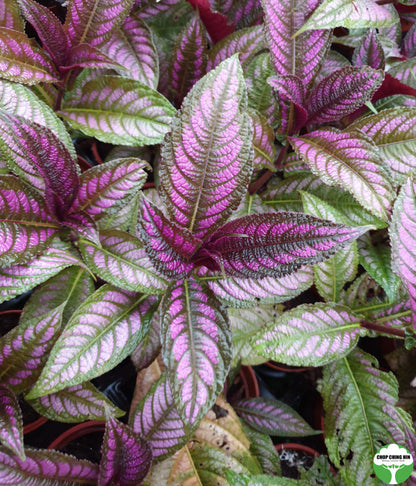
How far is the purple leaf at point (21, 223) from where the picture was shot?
0.70 metres

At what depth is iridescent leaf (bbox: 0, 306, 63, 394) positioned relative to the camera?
0.78 m

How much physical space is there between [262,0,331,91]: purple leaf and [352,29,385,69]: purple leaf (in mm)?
245

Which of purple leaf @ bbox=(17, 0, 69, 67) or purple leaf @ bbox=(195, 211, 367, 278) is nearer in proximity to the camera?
purple leaf @ bbox=(195, 211, 367, 278)

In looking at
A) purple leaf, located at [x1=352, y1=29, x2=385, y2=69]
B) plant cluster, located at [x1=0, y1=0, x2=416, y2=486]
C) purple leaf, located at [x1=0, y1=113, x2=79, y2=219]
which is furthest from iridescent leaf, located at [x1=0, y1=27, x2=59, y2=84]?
purple leaf, located at [x1=352, y1=29, x2=385, y2=69]

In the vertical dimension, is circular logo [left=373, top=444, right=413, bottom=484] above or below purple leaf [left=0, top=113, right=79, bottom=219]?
below

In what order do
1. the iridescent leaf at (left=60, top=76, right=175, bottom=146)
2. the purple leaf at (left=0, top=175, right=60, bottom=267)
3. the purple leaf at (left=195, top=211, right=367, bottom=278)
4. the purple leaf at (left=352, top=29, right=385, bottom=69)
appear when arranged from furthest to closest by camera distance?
the purple leaf at (left=352, top=29, right=385, bottom=69) → the iridescent leaf at (left=60, top=76, right=175, bottom=146) → the purple leaf at (left=0, top=175, right=60, bottom=267) → the purple leaf at (left=195, top=211, right=367, bottom=278)

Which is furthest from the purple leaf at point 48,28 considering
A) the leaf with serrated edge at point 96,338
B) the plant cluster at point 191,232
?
the leaf with serrated edge at point 96,338

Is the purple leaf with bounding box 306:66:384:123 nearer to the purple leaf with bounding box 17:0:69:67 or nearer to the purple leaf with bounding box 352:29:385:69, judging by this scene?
the purple leaf with bounding box 352:29:385:69

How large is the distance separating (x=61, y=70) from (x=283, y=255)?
25.4 inches

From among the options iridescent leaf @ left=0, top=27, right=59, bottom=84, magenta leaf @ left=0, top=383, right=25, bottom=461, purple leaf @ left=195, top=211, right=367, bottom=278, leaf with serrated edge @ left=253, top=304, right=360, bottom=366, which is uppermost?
iridescent leaf @ left=0, top=27, right=59, bottom=84

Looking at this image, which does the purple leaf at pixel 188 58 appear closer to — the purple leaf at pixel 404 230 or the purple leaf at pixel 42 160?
the purple leaf at pixel 42 160

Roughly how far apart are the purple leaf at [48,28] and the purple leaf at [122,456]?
0.73m

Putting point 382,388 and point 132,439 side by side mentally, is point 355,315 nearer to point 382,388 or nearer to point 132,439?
point 382,388

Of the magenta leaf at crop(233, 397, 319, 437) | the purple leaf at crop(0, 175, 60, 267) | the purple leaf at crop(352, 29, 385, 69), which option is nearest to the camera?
the purple leaf at crop(0, 175, 60, 267)
